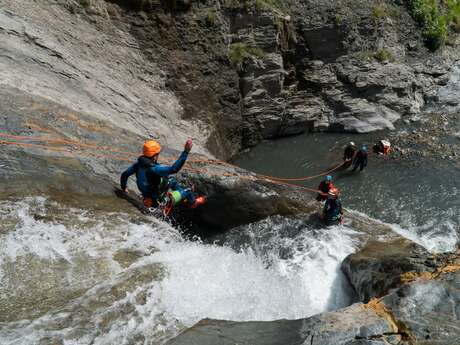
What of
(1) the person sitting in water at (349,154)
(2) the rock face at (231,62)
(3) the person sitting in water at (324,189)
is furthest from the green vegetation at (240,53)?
(3) the person sitting in water at (324,189)

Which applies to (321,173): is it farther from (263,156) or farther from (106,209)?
(106,209)

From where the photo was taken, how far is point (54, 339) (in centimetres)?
512

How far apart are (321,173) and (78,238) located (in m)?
10.9

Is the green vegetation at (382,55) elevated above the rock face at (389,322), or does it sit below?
above

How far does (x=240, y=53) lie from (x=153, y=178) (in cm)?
1176

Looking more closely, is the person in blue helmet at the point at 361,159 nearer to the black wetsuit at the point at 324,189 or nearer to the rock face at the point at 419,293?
the black wetsuit at the point at 324,189

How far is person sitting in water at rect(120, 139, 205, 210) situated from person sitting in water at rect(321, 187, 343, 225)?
332 centimetres

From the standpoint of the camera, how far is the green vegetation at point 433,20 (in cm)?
2288

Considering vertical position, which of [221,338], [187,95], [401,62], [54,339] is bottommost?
[54,339]

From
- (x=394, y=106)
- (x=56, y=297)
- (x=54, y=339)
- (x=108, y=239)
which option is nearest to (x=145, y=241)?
(x=108, y=239)

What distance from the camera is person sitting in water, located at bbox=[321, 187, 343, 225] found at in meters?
9.59

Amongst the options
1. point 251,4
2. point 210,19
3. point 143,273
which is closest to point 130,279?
point 143,273

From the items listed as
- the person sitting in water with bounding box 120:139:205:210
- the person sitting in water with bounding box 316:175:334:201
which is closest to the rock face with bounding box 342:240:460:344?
the person sitting in water with bounding box 316:175:334:201

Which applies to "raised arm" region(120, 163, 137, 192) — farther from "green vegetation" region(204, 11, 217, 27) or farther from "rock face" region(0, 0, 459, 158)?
"green vegetation" region(204, 11, 217, 27)
